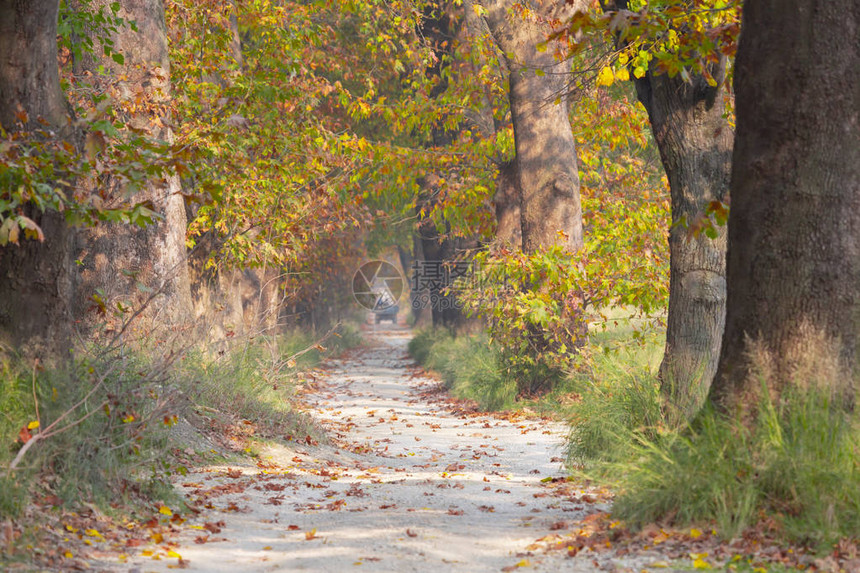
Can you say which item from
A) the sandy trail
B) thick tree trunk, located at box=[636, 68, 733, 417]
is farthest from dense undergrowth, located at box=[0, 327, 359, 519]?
thick tree trunk, located at box=[636, 68, 733, 417]

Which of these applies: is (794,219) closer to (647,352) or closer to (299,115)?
(647,352)

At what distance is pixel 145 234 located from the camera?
1144cm

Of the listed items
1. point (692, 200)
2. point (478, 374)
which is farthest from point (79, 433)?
point (478, 374)

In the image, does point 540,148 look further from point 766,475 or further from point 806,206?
point 766,475

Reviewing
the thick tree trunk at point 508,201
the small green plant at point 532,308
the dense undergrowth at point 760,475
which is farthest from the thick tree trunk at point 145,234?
the thick tree trunk at point 508,201

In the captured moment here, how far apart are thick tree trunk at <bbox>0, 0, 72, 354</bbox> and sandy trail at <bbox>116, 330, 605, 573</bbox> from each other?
1.73 meters

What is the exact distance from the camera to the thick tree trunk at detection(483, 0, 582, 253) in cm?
1519

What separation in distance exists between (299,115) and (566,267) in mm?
5833

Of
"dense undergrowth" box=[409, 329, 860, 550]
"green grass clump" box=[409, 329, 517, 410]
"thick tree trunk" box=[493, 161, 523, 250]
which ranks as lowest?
"green grass clump" box=[409, 329, 517, 410]

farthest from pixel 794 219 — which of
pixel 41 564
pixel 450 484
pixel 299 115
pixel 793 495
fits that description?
pixel 299 115

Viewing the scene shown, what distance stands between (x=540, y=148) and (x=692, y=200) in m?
6.85

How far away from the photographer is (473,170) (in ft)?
60.5
